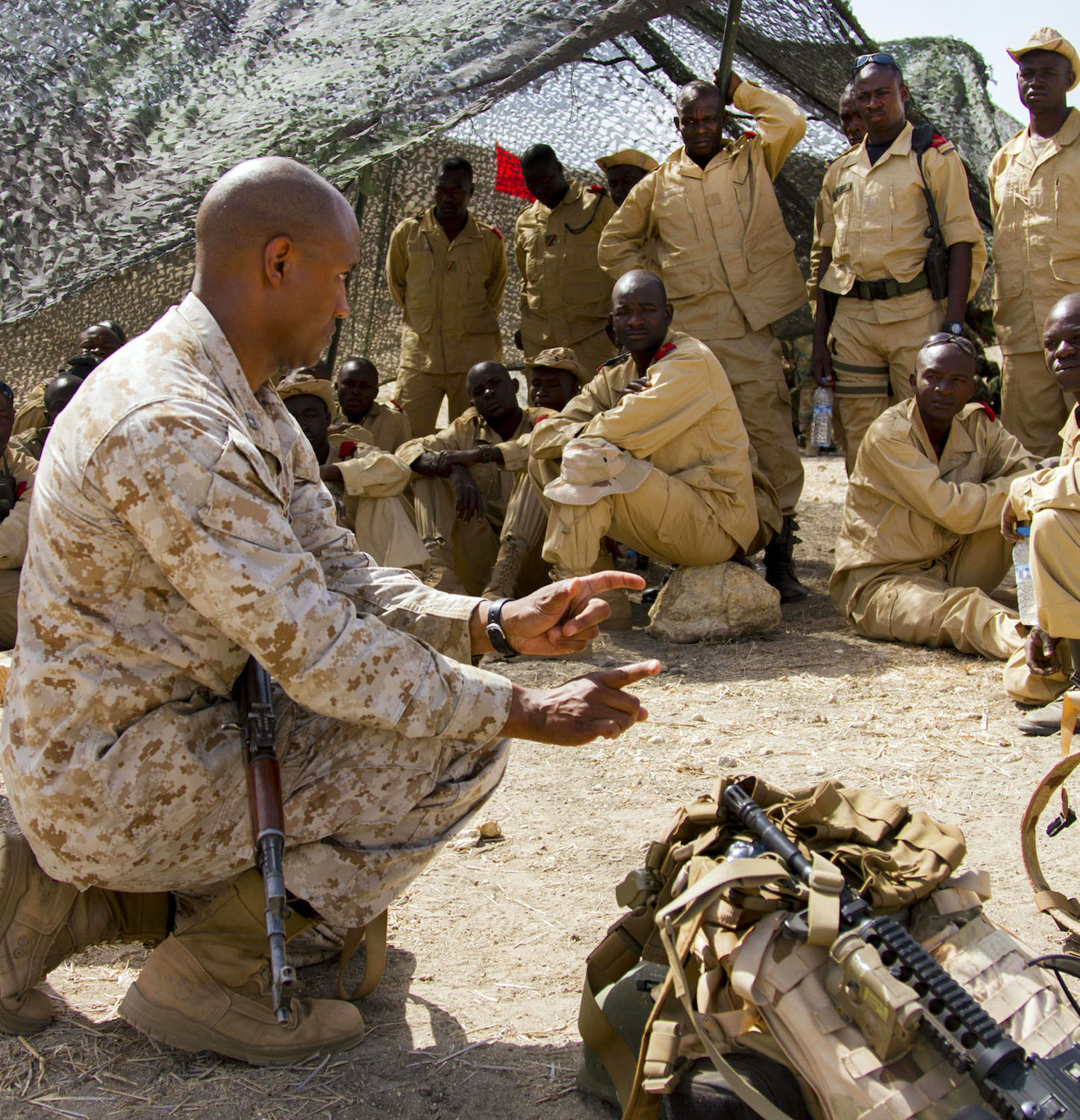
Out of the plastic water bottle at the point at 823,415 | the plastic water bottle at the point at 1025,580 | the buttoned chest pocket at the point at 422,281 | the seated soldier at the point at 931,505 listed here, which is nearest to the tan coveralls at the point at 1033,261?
the seated soldier at the point at 931,505

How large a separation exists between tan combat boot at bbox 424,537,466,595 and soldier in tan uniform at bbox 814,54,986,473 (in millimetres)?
2014

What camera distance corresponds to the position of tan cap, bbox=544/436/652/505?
16.1ft

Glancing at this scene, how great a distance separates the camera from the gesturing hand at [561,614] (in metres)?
2.21

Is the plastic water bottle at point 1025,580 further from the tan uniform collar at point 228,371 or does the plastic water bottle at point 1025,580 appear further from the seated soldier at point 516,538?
the tan uniform collar at point 228,371

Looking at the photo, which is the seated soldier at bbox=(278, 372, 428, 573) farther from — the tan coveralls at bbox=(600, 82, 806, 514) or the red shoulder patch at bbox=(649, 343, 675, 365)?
the tan coveralls at bbox=(600, 82, 806, 514)

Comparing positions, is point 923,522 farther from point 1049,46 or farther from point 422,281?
point 422,281

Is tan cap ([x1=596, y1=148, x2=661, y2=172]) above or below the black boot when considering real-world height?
above

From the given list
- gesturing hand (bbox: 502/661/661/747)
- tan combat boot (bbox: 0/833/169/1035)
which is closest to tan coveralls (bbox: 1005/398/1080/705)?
gesturing hand (bbox: 502/661/661/747)

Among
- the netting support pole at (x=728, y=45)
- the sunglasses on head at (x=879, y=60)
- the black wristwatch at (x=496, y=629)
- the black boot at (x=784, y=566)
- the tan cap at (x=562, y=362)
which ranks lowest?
the black boot at (x=784, y=566)

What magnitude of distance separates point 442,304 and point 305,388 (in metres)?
1.90

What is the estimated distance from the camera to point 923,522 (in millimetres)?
4895

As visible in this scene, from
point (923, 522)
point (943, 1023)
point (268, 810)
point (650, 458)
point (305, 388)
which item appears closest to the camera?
point (943, 1023)

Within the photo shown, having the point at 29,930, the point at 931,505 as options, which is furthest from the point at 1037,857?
the point at 931,505

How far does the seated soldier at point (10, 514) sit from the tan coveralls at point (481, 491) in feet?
5.68
